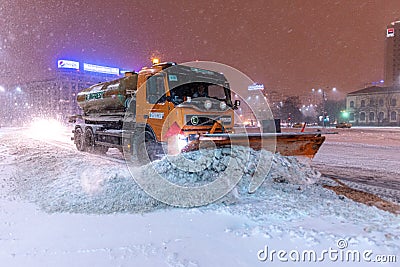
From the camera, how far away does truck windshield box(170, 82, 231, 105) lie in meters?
8.03

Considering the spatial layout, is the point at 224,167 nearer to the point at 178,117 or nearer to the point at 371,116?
the point at 178,117

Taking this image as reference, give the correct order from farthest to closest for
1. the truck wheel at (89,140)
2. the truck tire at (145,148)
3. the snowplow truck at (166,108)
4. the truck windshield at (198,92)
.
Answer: the truck wheel at (89,140), the truck tire at (145,148), the truck windshield at (198,92), the snowplow truck at (166,108)

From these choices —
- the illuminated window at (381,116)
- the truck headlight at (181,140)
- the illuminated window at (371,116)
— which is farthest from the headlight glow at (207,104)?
the illuminated window at (371,116)

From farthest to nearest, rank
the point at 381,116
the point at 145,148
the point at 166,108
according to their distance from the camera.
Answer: the point at 381,116 → the point at 145,148 → the point at 166,108

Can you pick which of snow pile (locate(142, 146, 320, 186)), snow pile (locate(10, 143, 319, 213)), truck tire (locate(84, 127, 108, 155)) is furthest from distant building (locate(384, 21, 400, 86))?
snow pile (locate(10, 143, 319, 213))

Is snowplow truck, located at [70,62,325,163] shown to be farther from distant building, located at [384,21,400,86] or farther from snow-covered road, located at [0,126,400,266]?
distant building, located at [384,21,400,86]

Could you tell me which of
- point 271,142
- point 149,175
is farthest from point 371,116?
point 149,175

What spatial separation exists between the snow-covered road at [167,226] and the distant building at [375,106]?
6998cm

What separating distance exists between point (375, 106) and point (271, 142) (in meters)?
74.7

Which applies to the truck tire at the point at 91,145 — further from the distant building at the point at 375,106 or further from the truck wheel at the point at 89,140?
the distant building at the point at 375,106

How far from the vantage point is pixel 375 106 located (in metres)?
70.2

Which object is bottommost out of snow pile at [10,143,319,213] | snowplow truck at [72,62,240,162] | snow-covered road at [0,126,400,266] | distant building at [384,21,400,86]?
snow-covered road at [0,126,400,266]

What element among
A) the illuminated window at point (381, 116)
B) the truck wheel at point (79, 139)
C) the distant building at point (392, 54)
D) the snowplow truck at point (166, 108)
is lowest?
the truck wheel at point (79, 139)

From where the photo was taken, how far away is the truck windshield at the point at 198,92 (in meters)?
8.03
